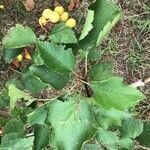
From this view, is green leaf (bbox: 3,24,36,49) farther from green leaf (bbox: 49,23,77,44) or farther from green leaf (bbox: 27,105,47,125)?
green leaf (bbox: 27,105,47,125)

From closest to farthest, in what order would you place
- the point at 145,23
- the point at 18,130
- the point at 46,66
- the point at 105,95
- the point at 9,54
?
the point at 105,95 < the point at 46,66 < the point at 18,130 < the point at 9,54 < the point at 145,23

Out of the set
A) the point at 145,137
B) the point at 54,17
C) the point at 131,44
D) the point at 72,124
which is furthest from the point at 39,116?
the point at 131,44

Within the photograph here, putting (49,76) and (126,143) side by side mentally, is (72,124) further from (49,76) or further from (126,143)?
(126,143)

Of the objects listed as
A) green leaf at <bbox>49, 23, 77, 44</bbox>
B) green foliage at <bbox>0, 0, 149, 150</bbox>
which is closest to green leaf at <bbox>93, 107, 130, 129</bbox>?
green foliage at <bbox>0, 0, 149, 150</bbox>

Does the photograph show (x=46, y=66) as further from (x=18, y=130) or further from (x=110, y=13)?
(x=18, y=130)

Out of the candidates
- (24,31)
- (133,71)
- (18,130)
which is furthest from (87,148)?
(133,71)
